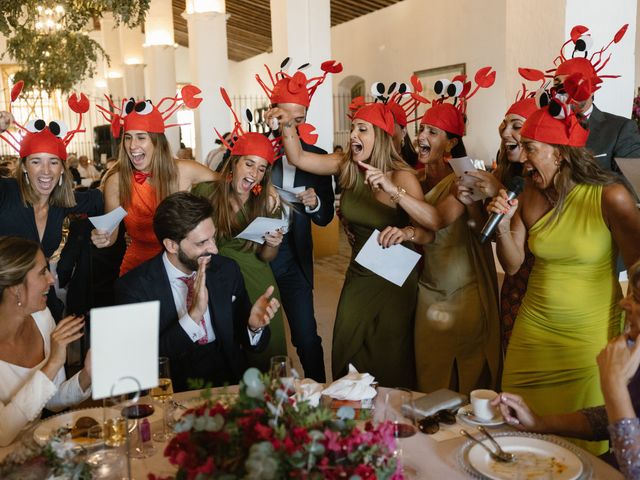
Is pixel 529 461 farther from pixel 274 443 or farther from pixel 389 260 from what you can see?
pixel 389 260

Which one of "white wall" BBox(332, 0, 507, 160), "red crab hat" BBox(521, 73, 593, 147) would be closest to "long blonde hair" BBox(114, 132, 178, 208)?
"red crab hat" BBox(521, 73, 593, 147)

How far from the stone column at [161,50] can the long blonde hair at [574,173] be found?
→ 9797 millimetres

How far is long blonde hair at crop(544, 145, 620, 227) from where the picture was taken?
2516 millimetres

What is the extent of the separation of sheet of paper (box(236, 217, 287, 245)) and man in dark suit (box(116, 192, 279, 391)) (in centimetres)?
41

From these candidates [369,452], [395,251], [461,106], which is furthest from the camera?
[461,106]

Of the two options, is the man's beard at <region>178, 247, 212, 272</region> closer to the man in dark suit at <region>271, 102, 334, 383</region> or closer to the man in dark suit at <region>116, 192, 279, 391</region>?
the man in dark suit at <region>116, 192, 279, 391</region>

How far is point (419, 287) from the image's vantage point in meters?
3.32

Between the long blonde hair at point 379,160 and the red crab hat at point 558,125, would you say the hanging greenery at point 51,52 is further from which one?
the red crab hat at point 558,125

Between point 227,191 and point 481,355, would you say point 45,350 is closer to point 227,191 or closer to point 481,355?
point 227,191

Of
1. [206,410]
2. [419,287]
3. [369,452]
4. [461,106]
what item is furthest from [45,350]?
[461,106]

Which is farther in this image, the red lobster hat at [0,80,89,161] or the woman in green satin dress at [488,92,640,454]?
the red lobster hat at [0,80,89,161]

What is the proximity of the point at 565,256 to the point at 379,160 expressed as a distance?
1120mm

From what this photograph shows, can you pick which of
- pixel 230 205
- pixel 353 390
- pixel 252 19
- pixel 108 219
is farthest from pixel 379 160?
pixel 252 19

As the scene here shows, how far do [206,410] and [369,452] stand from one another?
12.6 inches
